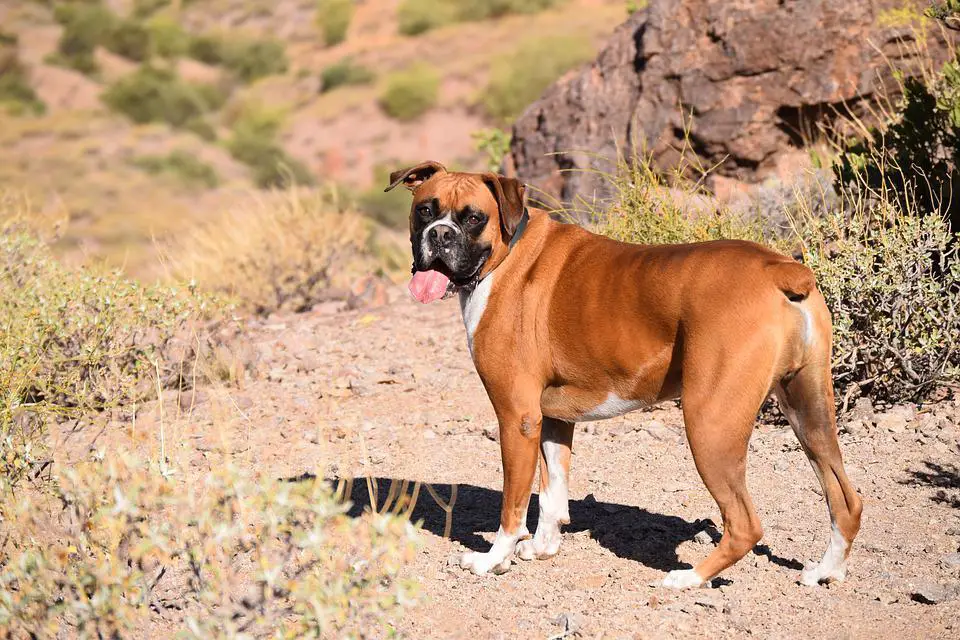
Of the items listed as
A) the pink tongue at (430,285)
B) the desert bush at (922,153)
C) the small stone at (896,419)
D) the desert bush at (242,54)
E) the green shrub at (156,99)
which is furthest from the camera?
the desert bush at (242,54)

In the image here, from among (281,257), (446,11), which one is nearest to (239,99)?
(446,11)

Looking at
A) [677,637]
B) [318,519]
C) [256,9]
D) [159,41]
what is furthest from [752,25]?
[256,9]

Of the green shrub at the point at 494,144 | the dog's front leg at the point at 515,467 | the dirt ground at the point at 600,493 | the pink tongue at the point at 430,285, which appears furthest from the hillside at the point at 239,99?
the dog's front leg at the point at 515,467

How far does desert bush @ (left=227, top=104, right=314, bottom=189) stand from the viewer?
32.1m

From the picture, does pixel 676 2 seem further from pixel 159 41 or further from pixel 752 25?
pixel 159 41

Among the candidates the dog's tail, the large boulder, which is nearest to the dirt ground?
the dog's tail

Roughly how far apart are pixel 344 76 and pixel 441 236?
38.9 meters

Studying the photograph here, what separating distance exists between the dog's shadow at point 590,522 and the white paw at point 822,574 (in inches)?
10.7

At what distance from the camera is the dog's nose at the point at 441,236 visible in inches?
214

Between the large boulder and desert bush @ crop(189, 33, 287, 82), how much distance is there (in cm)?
Answer: 3961

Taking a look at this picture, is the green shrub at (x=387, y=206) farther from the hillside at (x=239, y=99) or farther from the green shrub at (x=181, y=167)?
the green shrub at (x=181, y=167)

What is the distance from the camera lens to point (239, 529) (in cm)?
379

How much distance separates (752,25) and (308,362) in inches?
218

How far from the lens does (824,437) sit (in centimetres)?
500
